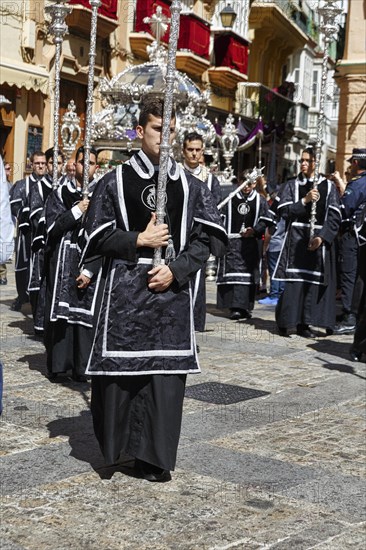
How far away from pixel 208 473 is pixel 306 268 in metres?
5.68

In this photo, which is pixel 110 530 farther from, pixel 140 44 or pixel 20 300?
pixel 140 44

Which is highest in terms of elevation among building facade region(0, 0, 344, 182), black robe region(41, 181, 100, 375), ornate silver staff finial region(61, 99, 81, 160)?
building facade region(0, 0, 344, 182)

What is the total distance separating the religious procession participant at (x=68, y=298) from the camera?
7793 millimetres

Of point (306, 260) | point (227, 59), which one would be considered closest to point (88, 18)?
point (227, 59)

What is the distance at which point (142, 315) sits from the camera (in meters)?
5.20

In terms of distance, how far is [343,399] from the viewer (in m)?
7.66

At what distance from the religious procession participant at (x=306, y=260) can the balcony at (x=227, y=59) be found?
20104 mm

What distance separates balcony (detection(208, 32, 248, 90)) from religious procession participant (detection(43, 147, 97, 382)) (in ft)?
75.6

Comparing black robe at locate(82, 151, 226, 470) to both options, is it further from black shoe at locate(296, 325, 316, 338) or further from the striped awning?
the striped awning

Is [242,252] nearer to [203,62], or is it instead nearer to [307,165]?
[307,165]

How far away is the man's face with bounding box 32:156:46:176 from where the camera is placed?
11.8m

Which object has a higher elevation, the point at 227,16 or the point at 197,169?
the point at 227,16

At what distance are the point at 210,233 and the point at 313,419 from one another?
201cm

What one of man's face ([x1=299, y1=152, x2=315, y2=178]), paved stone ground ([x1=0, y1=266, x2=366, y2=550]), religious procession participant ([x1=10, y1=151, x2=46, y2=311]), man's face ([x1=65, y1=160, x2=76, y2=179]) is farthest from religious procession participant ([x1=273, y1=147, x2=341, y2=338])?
man's face ([x1=65, y1=160, x2=76, y2=179])
